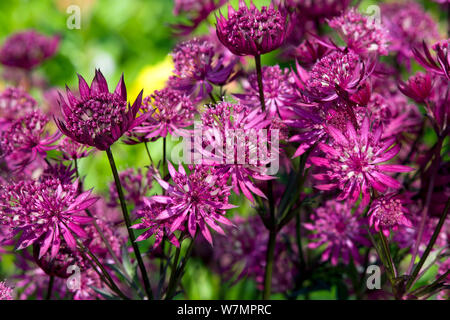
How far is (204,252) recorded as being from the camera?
1706 mm

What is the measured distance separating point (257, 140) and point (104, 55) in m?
2.67

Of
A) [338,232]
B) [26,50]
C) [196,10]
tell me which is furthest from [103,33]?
[338,232]

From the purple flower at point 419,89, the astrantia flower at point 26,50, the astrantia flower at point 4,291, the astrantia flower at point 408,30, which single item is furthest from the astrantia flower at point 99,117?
the astrantia flower at point 26,50

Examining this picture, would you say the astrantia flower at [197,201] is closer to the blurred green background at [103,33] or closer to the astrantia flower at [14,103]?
the astrantia flower at [14,103]

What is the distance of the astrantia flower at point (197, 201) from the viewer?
0.86m

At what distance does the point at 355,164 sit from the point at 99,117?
0.49m

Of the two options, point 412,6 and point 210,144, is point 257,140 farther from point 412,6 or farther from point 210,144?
point 412,6

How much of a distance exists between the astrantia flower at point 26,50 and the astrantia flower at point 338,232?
1.71 metres

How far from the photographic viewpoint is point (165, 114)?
986 millimetres

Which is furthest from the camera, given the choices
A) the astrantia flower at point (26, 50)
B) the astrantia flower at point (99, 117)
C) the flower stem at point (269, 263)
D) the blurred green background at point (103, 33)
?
the blurred green background at point (103, 33)

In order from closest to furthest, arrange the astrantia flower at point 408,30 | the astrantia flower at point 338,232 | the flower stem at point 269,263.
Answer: the flower stem at point 269,263 < the astrantia flower at point 338,232 < the astrantia flower at point 408,30

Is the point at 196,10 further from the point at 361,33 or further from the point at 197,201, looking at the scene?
the point at 197,201

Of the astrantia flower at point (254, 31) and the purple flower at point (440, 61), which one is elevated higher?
the astrantia flower at point (254, 31)

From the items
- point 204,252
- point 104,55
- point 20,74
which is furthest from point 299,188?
point 104,55
